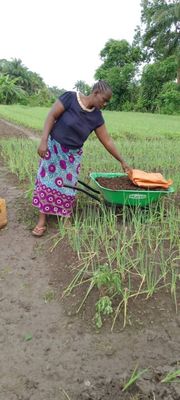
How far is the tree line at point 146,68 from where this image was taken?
22672 millimetres

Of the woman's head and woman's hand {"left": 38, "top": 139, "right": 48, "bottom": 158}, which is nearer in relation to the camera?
the woman's head

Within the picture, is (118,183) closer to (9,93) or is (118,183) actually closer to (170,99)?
(170,99)

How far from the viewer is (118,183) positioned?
3.45 meters

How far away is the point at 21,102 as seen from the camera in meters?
30.3

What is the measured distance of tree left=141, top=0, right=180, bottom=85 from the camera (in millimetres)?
22750

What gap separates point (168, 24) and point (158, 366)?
2419 centimetres

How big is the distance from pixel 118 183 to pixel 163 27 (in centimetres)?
2269

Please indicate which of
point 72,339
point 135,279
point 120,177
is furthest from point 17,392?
point 120,177

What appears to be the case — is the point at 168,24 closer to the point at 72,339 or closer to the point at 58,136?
the point at 58,136

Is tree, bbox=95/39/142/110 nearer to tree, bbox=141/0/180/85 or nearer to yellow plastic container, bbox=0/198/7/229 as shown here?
tree, bbox=141/0/180/85

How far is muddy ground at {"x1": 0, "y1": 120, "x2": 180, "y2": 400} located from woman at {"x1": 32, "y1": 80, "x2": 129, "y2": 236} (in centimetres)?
72

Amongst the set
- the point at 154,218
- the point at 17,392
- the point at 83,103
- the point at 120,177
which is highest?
the point at 83,103

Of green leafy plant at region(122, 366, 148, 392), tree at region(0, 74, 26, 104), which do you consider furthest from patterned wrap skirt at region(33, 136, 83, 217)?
tree at region(0, 74, 26, 104)

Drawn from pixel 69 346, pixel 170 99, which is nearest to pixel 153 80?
pixel 170 99
